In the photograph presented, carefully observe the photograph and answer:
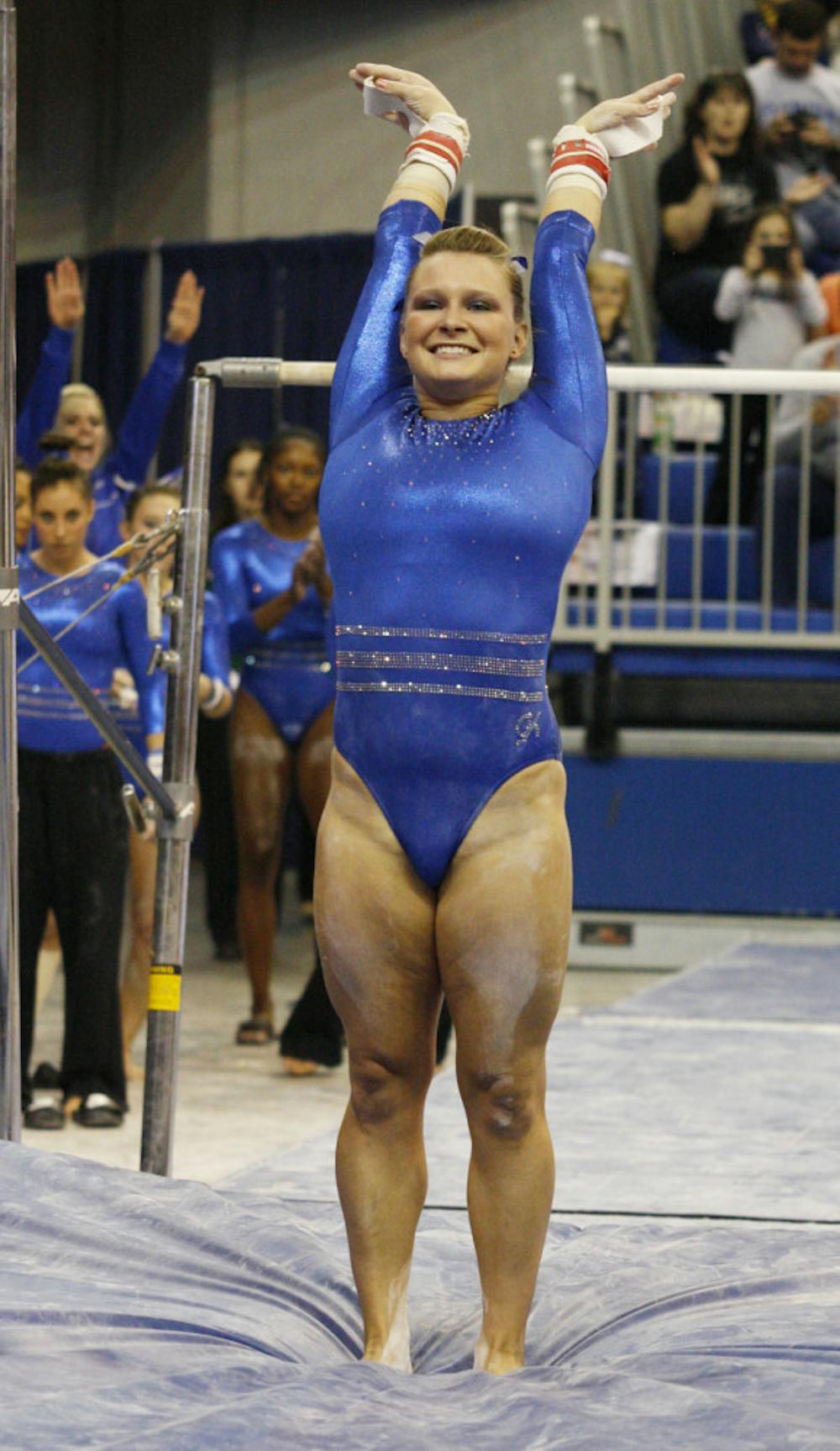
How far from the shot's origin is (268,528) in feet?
17.7

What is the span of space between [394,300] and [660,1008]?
8.99 ft

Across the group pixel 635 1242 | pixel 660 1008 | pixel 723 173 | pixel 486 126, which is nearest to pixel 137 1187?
pixel 635 1242

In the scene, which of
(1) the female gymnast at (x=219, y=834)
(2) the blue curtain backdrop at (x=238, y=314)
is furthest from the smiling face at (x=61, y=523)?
(2) the blue curtain backdrop at (x=238, y=314)

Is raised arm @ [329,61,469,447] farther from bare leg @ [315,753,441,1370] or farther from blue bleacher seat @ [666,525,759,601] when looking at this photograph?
blue bleacher seat @ [666,525,759,601]

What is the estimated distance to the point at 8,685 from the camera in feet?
9.28

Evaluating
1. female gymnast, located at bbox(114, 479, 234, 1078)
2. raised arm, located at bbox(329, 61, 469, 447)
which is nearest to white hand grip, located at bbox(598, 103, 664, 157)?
raised arm, located at bbox(329, 61, 469, 447)

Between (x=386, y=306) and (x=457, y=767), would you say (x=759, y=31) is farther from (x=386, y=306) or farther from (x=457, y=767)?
(x=457, y=767)

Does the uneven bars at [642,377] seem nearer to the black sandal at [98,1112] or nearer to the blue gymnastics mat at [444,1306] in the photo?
the blue gymnastics mat at [444,1306]

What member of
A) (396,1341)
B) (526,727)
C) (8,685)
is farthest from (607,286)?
(396,1341)

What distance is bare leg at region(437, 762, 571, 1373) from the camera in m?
2.18

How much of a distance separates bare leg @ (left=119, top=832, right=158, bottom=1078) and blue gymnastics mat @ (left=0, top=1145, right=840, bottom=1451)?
203 centimetres

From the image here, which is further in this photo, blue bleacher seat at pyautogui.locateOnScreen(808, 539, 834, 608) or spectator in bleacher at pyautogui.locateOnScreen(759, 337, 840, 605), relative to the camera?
blue bleacher seat at pyautogui.locateOnScreen(808, 539, 834, 608)

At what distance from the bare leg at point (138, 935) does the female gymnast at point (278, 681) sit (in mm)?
374

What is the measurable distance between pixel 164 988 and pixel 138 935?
A: 6.08 feet
